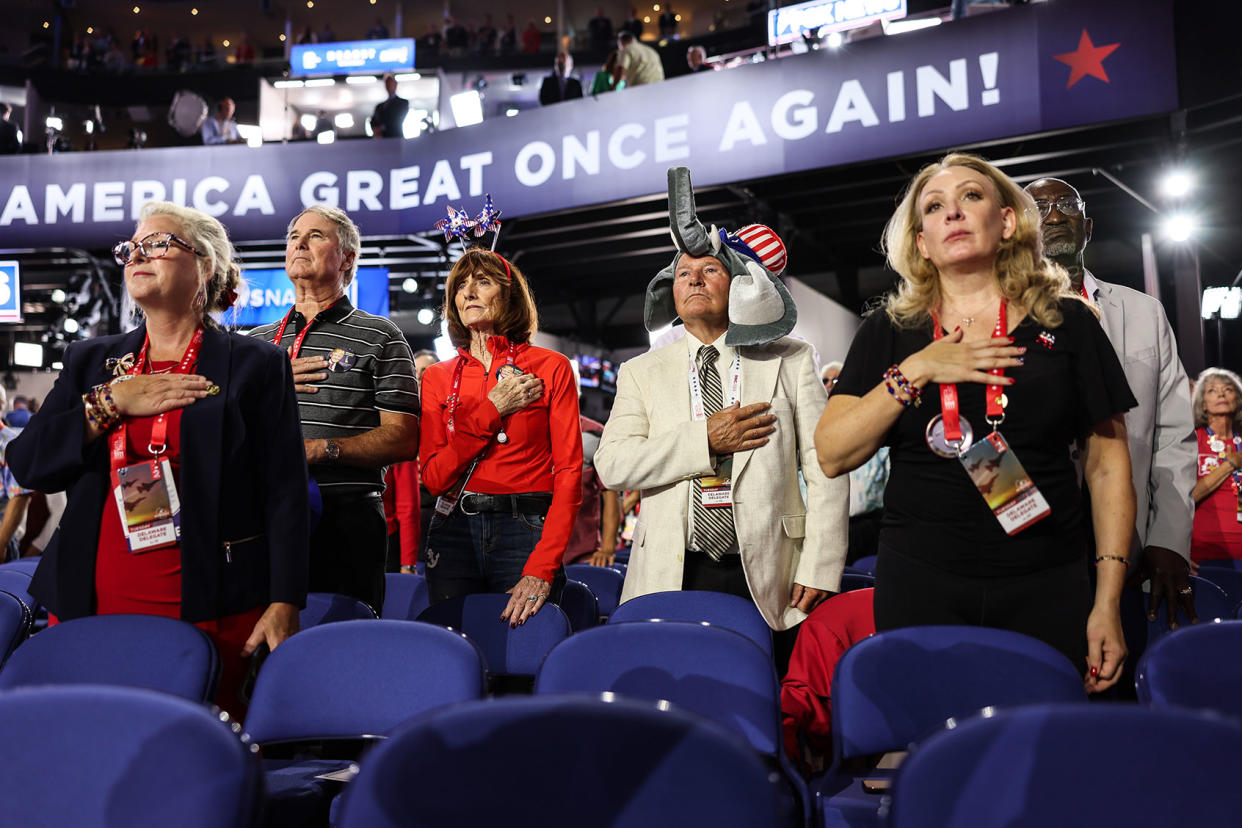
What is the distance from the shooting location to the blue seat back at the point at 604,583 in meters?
3.45

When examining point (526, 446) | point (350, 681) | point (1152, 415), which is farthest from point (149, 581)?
point (1152, 415)

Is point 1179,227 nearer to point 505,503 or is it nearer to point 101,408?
point 505,503

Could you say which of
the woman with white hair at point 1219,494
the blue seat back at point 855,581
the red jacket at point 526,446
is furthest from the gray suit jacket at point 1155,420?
→ the woman with white hair at point 1219,494

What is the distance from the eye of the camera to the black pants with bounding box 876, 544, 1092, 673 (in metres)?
1.69

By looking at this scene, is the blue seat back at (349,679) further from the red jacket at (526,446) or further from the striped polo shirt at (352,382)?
the striped polo shirt at (352,382)

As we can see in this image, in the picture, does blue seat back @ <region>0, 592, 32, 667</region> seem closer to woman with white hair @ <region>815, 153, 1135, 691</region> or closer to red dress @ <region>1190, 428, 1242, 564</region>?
woman with white hair @ <region>815, 153, 1135, 691</region>

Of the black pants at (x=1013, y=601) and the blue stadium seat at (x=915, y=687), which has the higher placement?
the black pants at (x=1013, y=601)

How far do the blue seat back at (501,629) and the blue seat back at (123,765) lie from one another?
1.21m

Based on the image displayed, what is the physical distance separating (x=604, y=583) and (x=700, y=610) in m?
1.23

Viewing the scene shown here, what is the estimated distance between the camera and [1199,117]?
6270 mm

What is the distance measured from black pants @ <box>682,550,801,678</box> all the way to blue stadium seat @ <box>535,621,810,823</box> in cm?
50

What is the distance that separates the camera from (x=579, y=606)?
2.78m

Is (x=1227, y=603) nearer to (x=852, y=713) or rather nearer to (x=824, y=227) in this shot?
(x=852, y=713)

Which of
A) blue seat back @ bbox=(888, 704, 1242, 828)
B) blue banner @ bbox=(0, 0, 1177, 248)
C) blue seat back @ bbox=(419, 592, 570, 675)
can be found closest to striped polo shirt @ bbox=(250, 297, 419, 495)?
blue seat back @ bbox=(419, 592, 570, 675)
